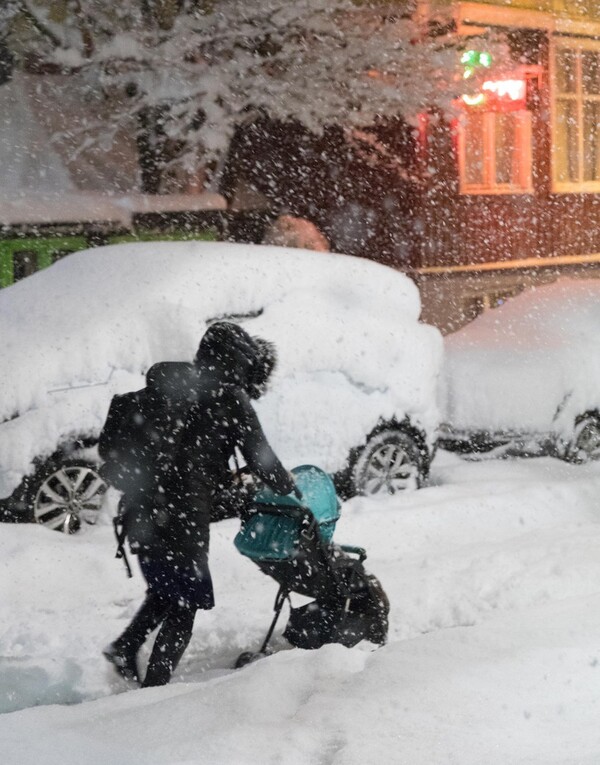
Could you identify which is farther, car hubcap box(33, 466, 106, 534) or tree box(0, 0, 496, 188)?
tree box(0, 0, 496, 188)

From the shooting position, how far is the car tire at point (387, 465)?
299 inches

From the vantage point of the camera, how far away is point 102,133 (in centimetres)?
1377

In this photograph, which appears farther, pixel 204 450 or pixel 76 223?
pixel 76 223

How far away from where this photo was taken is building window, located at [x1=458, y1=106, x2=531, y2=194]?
17.0 meters

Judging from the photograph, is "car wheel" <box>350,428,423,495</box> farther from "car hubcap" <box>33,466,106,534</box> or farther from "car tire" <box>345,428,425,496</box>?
"car hubcap" <box>33,466,106,534</box>

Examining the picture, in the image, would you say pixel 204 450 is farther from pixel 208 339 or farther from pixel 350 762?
pixel 350 762

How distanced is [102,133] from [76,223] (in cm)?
210

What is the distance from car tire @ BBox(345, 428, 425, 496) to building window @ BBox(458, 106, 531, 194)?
9.71 m

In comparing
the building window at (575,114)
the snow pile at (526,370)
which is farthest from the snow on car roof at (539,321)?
the building window at (575,114)

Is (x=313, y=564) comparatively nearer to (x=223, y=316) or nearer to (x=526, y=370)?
(x=223, y=316)

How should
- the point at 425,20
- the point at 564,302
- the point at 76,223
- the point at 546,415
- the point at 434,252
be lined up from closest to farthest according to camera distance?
1. the point at 546,415
2. the point at 564,302
3. the point at 76,223
4. the point at 425,20
5. the point at 434,252

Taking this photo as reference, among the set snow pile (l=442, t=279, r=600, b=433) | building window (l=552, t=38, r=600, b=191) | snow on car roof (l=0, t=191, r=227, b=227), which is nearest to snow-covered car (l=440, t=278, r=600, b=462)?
snow pile (l=442, t=279, r=600, b=433)

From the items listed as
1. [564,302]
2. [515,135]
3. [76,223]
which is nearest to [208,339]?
[564,302]

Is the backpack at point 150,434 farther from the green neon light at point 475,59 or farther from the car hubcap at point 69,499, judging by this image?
the green neon light at point 475,59
